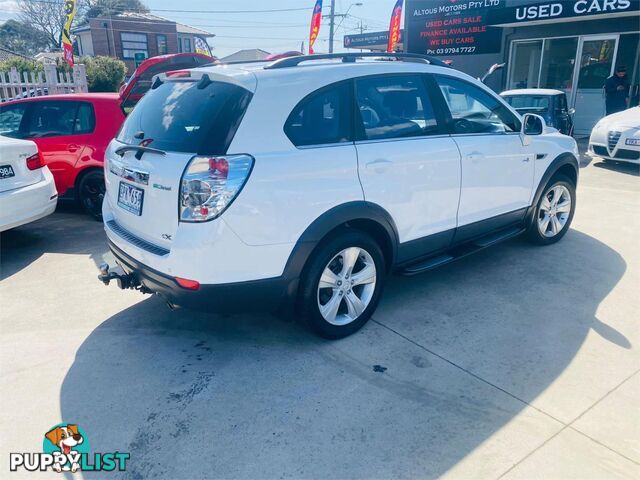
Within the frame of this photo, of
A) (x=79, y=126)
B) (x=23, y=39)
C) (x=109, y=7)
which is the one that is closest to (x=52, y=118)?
(x=79, y=126)

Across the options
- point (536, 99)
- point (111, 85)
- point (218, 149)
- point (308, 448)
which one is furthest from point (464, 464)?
point (111, 85)

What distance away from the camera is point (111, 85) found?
91.6ft

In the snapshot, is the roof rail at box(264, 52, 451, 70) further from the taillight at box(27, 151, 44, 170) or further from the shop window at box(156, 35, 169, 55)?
the shop window at box(156, 35, 169, 55)

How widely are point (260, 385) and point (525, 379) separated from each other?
1597 mm

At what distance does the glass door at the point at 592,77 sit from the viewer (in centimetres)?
1355

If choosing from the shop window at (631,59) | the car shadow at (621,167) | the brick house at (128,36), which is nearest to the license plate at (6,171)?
the car shadow at (621,167)

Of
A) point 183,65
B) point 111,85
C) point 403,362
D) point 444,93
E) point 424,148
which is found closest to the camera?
point 403,362

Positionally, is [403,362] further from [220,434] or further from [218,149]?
[218,149]

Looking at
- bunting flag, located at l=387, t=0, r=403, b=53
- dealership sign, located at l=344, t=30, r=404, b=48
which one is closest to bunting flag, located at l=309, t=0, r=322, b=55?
dealership sign, located at l=344, t=30, r=404, b=48

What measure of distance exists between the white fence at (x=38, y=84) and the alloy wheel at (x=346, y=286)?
9.55m

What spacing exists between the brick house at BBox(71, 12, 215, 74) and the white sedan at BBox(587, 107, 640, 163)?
133 ft

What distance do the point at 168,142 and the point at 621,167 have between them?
9.40 metres

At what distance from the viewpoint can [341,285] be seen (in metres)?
3.34

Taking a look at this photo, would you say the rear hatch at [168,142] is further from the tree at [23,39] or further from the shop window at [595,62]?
the tree at [23,39]
